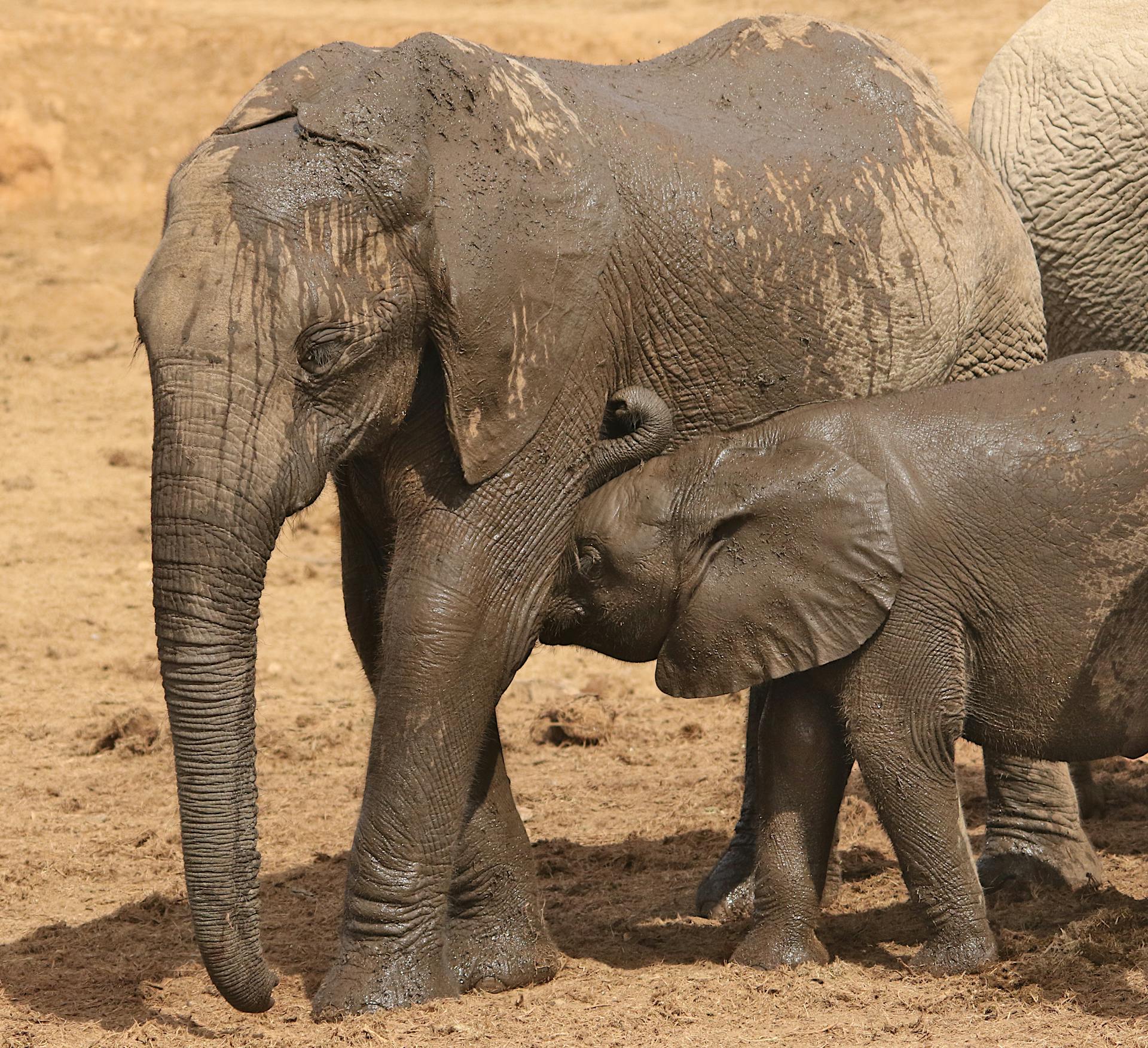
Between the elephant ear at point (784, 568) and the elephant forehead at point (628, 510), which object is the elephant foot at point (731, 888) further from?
the elephant forehead at point (628, 510)

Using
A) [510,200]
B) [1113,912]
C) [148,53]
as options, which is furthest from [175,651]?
[148,53]

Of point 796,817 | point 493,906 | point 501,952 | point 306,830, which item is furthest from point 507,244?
point 306,830

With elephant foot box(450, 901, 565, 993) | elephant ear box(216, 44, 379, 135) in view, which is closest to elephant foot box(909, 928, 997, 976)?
elephant foot box(450, 901, 565, 993)

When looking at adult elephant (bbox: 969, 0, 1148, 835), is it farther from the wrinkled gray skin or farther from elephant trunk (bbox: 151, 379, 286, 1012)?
elephant trunk (bbox: 151, 379, 286, 1012)

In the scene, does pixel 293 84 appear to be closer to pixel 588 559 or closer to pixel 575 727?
pixel 588 559

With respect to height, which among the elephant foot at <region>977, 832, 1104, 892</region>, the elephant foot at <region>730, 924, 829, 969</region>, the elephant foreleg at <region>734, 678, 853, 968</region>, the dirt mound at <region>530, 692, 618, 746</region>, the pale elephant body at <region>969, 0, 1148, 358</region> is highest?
the pale elephant body at <region>969, 0, 1148, 358</region>

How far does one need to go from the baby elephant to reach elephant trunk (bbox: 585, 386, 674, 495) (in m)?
0.07

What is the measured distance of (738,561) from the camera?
558 centimetres

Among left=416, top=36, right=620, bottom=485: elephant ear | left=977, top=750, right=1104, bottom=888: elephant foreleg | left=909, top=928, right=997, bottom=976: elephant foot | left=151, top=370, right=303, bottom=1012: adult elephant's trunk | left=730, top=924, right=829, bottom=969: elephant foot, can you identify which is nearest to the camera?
left=151, top=370, right=303, bottom=1012: adult elephant's trunk

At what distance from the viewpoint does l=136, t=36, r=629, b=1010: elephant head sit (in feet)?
16.1

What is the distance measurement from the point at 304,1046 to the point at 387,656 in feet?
3.49

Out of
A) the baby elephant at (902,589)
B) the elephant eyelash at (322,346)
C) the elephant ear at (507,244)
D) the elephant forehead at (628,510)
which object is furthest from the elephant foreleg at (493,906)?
the elephant eyelash at (322,346)

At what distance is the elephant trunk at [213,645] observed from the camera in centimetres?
491

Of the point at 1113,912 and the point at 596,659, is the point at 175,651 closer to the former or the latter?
the point at 1113,912
